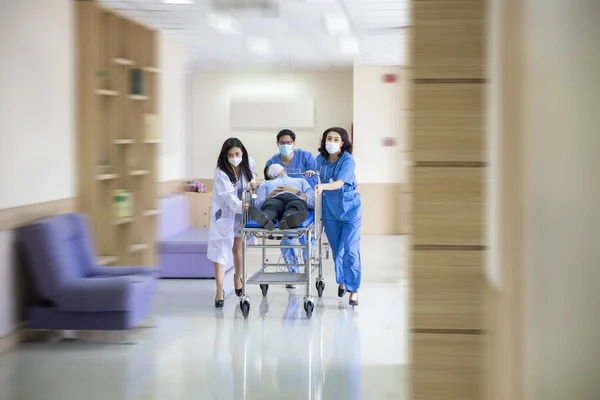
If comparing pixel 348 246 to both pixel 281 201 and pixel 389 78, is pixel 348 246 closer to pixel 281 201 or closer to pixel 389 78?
pixel 281 201

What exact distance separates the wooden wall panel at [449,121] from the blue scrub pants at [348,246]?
4.05 metres

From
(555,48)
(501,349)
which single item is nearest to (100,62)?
(501,349)

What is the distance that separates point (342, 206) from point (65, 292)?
106 inches

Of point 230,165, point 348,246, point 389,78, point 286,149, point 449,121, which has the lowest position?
point 348,246

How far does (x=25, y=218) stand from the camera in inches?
252

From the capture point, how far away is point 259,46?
Answer: 11.6m

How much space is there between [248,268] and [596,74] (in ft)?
28.0

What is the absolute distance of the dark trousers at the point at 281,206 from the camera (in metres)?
7.45

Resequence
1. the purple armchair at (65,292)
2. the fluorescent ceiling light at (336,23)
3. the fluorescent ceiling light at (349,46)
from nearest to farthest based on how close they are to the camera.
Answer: the purple armchair at (65,292) < the fluorescent ceiling light at (336,23) < the fluorescent ceiling light at (349,46)

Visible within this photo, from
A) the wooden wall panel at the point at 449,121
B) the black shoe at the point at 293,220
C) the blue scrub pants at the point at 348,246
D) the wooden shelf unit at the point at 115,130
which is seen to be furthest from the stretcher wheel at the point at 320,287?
the wooden wall panel at the point at 449,121

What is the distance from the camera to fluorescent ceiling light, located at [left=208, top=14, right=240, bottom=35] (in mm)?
9178

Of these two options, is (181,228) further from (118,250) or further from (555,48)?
(555,48)

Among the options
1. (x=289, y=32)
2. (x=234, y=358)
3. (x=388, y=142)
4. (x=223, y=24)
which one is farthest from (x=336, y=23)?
(x=388, y=142)

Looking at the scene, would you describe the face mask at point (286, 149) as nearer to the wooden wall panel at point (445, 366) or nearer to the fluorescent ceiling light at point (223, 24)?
the fluorescent ceiling light at point (223, 24)
